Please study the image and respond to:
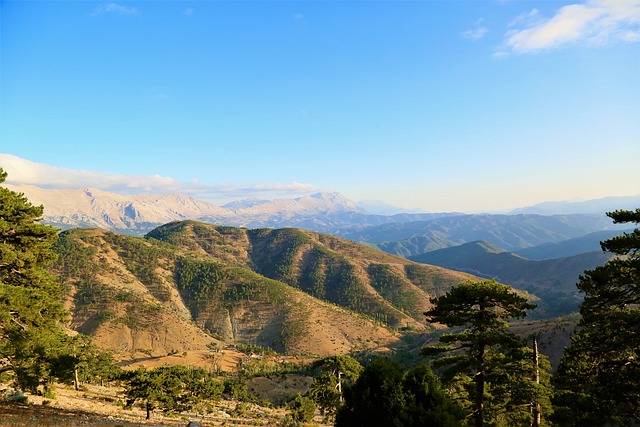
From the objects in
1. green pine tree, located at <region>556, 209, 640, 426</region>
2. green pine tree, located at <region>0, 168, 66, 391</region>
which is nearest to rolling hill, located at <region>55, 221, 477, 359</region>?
green pine tree, located at <region>0, 168, 66, 391</region>

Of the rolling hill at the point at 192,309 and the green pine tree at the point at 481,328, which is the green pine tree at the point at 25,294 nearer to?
the green pine tree at the point at 481,328

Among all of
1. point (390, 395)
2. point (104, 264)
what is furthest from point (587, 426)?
point (104, 264)

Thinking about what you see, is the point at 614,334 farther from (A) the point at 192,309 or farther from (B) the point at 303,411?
(A) the point at 192,309

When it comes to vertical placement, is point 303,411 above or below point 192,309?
above

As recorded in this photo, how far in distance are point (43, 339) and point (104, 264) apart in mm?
180709

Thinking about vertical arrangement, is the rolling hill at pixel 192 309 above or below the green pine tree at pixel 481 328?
below

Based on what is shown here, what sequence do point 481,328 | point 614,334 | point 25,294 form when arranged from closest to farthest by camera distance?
point 614,334 < point 25,294 < point 481,328

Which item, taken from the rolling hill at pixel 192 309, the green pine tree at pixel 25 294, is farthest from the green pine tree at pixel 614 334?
A: the rolling hill at pixel 192 309

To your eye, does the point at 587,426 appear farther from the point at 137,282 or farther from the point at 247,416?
the point at 137,282

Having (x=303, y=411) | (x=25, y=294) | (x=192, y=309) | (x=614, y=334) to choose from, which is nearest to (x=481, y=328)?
(x=614, y=334)

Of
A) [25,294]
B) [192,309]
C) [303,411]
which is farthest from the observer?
[192,309]

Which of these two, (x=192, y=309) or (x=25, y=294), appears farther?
(x=192, y=309)

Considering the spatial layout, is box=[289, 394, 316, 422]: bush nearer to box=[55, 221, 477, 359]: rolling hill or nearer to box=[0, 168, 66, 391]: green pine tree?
box=[0, 168, 66, 391]: green pine tree

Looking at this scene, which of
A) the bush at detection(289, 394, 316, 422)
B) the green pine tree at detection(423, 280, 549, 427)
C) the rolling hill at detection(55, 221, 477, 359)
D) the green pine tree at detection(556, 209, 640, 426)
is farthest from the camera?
the rolling hill at detection(55, 221, 477, 359)
